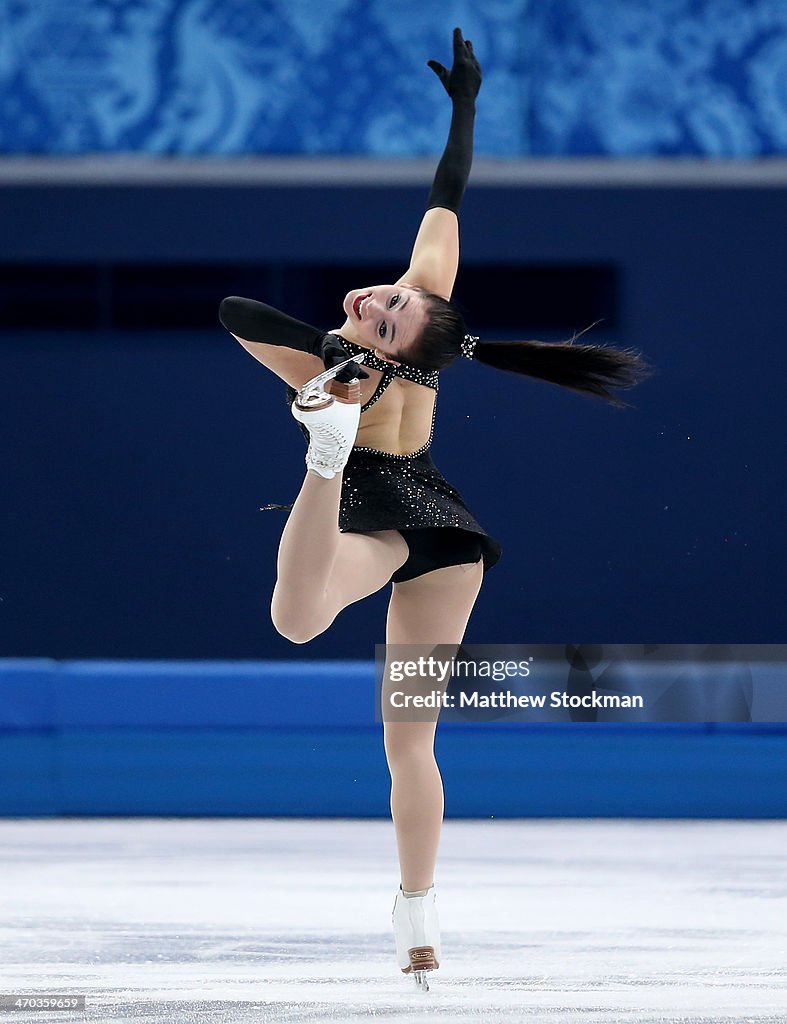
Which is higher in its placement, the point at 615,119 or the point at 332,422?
the point at 615,119

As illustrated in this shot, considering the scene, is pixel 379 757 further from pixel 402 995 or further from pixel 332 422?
pixel 332 422

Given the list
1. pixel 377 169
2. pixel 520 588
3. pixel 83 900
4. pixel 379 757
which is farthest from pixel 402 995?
pixel 377 169

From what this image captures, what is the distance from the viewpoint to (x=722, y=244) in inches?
215

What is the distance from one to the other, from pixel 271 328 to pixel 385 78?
338cm

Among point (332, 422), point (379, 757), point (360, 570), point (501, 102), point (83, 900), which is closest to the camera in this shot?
point (332, 422)

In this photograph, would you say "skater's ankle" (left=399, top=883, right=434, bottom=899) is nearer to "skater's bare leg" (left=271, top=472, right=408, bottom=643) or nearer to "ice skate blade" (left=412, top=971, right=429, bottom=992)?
"ice skate blade" (left=412, top=971, right=429, bottom=992)

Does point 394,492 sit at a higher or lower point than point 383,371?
lower

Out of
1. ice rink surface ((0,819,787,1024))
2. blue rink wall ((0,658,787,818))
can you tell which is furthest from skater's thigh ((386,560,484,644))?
blue rink wall ((0,658,787,818))

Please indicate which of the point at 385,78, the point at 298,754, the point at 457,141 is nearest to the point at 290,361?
the point at 457,141

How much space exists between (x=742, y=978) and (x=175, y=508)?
3556 mm

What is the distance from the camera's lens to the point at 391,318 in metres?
2.22

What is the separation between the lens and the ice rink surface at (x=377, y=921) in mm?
2148

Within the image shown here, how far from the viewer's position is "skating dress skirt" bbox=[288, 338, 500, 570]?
223 cm

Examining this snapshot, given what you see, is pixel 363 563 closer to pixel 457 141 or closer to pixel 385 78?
pixel 457 141
